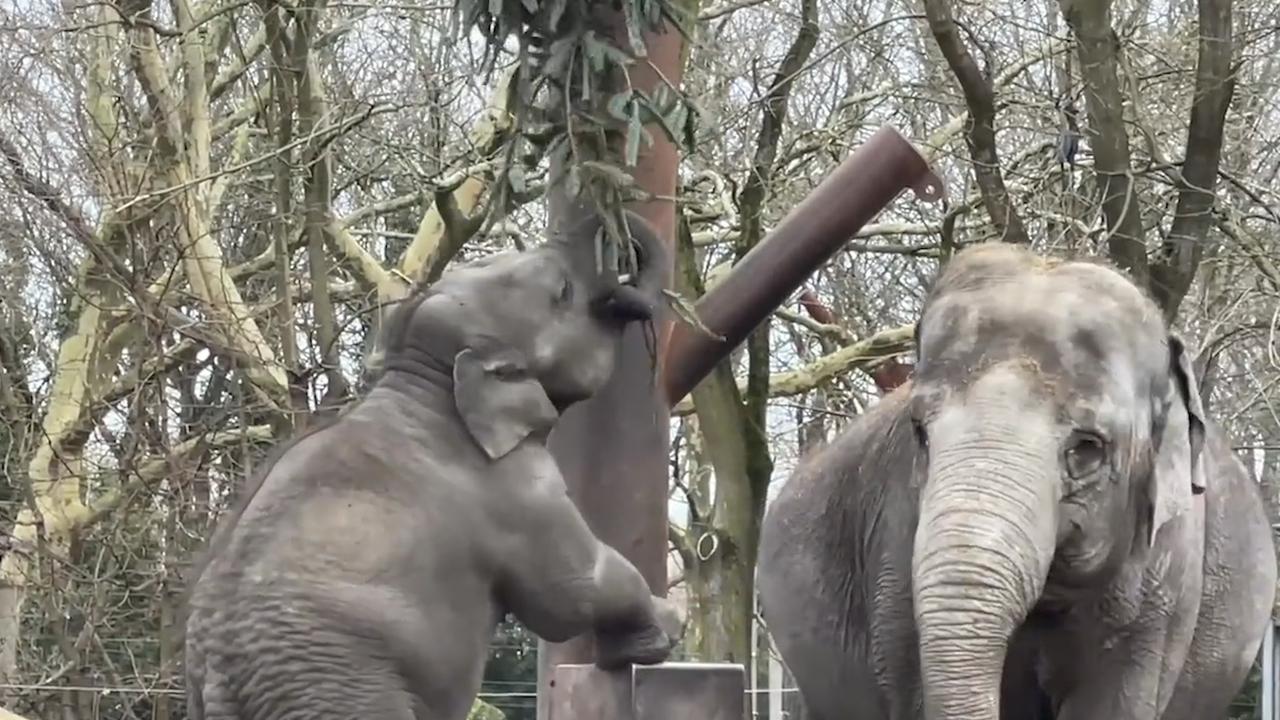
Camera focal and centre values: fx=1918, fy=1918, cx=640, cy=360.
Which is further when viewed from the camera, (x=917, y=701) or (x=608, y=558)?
(x=917, y=701)

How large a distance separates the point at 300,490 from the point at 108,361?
7908mm

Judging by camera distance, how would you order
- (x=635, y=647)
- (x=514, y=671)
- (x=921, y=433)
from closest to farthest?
(x=635, y=647), (x=921, y=433), (x=514, y=671)

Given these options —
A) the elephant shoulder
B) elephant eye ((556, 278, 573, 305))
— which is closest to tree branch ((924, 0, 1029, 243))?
the elephant shoulder

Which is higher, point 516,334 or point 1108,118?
point 1108,118

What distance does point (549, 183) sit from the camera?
3.27 metres

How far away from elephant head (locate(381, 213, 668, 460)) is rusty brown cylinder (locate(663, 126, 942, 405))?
61cm

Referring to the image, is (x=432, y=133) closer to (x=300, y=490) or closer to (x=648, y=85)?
(x=648, y=85)

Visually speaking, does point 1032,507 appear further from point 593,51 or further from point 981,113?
point 981,113

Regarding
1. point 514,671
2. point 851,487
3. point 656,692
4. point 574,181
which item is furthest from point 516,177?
point 514,671

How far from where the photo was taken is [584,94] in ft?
10.3

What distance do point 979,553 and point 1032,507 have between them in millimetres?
154

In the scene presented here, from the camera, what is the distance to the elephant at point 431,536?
Answer: 2697 mm

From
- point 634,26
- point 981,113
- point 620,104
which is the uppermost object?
point 981,113

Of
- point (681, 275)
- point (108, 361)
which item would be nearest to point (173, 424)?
point (108, 361)
